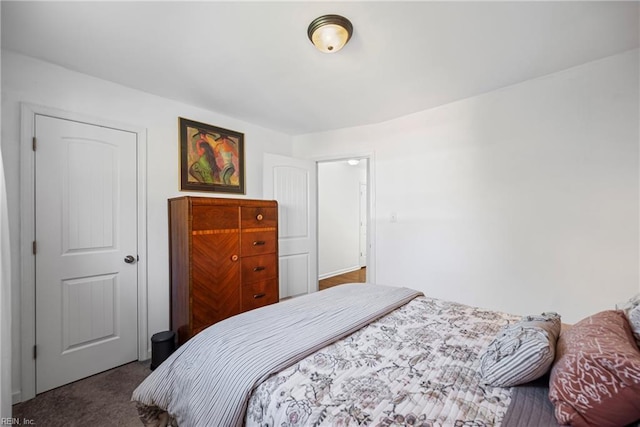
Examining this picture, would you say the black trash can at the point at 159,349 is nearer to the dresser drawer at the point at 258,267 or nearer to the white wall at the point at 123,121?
the white wall at the point at 123,121

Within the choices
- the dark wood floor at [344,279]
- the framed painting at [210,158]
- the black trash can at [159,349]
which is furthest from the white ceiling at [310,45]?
the dark wood floor at [344,279]

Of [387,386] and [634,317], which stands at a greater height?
[634,317]

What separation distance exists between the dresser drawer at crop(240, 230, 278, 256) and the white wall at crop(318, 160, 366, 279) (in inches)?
89.6

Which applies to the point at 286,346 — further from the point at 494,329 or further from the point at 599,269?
the point at 599,269

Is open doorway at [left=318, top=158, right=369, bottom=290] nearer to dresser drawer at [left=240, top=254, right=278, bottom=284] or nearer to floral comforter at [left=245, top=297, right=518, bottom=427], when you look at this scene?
dresser drawer at [left=240, top=254, right=278, bottom=284]

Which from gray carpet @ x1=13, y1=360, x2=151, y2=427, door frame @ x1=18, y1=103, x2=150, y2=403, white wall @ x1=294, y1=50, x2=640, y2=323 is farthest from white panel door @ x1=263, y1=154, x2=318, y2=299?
door frame @ x1=18, y1=103, x2=150, y2=403

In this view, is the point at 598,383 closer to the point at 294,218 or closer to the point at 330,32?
the point at 330,32

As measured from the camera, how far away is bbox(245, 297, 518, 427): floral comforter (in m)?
0.80

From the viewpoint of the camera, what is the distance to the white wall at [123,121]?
1.82 metres

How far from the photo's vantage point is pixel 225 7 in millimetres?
1469

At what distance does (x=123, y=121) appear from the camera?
91.1 inches

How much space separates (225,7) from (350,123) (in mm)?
2057

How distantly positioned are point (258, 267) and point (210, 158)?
1.27 metres

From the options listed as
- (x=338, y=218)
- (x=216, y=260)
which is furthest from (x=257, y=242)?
(x=338, y=218)
